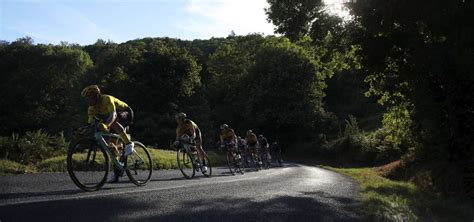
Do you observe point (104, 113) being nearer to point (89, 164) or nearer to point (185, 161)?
point (89, 164)

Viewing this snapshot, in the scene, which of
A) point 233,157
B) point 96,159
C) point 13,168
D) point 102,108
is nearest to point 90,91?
point 102,108

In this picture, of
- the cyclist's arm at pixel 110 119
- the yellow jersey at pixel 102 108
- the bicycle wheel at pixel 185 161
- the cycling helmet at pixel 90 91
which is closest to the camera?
the cyclist's arm at pixel 110 119

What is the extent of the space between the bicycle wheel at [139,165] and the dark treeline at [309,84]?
7729mm

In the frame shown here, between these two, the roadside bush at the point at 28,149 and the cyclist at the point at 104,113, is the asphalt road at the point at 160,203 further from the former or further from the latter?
the roadside bush at the point at 28,149

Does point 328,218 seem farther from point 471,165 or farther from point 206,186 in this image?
point 471,165

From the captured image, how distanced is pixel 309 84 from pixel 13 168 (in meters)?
48.7

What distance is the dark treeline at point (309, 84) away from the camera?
14.6m

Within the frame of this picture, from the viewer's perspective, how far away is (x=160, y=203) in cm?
779

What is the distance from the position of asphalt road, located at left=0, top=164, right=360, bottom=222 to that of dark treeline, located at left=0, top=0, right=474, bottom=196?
229 inches

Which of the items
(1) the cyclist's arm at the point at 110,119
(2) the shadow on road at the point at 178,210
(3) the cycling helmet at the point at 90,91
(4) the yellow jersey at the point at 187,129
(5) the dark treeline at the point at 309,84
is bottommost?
(2) the shadow on road at the point at 178,210

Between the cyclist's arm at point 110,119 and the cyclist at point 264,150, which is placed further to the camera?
the cyclist at point 264,150

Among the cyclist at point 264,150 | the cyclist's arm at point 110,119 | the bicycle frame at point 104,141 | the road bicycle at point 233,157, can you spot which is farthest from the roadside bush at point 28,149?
the cyclist at point 264,150

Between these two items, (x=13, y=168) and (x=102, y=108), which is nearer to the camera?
(x=102, y=108)

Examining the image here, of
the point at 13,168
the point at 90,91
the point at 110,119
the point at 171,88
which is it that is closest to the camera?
the point at 110,119
